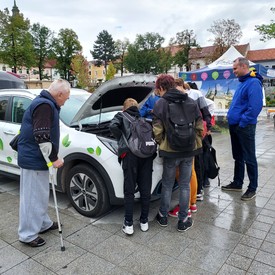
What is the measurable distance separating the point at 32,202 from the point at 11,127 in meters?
1.75

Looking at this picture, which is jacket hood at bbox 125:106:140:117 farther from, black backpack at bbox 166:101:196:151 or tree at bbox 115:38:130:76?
tree at bbox 115:38:130:76

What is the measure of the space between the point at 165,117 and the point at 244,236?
1624 millimetres

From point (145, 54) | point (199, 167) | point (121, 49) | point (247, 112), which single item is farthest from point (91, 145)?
point (121, 49)

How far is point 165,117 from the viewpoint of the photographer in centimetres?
301

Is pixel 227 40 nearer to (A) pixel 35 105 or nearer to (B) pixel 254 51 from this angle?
(B) pixel 254 51

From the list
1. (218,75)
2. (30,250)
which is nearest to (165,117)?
(30,250)

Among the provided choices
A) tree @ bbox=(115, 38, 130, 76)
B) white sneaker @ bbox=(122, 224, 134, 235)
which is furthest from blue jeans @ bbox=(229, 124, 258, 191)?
tree @ bbox=(115, 38, 130, 76)

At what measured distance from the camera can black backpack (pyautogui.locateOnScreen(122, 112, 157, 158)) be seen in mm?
2943

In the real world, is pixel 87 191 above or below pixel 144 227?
above

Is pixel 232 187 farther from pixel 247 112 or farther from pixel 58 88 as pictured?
pixel 58 88

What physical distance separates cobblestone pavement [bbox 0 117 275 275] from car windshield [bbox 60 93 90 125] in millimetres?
1255

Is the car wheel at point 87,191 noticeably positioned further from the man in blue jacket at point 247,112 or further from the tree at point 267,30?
the tree at point 267,30

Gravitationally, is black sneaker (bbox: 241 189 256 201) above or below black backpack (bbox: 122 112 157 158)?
below

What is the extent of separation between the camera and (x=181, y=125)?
2971 mm
